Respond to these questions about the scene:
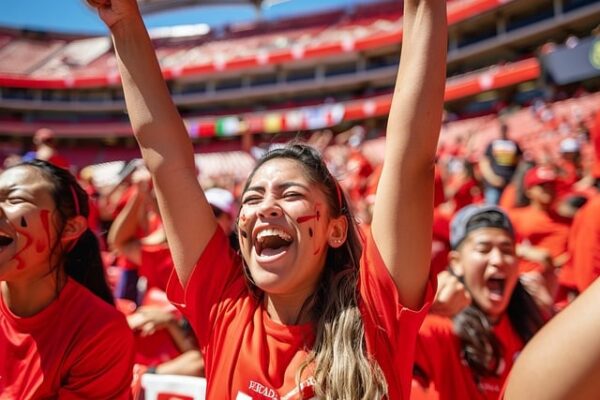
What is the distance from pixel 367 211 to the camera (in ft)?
13.8

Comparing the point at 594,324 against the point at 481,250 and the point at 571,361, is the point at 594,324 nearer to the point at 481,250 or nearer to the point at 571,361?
the point at 571,361

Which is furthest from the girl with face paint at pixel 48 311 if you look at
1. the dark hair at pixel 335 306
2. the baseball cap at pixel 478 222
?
the baseball cap at pixel 478 222

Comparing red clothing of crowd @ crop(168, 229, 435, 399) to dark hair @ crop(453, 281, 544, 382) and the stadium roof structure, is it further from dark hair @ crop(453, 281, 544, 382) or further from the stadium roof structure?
the stadium roof structure

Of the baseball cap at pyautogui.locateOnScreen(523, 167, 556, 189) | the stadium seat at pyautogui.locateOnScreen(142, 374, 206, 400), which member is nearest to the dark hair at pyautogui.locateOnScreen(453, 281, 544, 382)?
the stadium seat at pyautogui.locateOnScreen(142, 374, 206, 400)

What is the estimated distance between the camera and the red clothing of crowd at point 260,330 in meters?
1.25

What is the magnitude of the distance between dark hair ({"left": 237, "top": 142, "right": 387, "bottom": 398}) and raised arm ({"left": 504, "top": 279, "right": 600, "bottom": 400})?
0.60 meters

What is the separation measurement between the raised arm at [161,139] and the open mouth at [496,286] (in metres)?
1.15

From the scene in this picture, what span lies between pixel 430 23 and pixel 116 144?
4072cm

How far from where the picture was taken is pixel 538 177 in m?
4.05

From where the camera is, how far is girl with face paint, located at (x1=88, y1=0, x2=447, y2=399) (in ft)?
4.05

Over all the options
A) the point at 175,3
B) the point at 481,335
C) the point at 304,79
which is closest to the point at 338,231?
the point at 481,335

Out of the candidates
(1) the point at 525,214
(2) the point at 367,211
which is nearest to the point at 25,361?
(2) the point at 367,211

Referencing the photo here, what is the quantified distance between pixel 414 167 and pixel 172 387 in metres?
1.33

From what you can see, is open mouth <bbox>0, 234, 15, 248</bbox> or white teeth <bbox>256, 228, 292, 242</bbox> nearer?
white teeth <bbox>256, 228, 292, 242</bbox>
